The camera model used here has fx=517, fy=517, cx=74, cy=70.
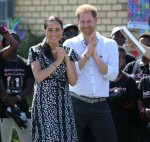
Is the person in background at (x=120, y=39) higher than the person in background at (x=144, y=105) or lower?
higher

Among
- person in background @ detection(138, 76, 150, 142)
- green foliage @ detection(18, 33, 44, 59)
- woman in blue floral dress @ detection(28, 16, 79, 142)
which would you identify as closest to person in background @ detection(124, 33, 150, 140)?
person in background @ detection(138, 76, 150, 142)

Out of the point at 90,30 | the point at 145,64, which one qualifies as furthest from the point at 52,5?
the point at 90,30

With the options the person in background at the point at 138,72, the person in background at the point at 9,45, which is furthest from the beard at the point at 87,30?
the person in background at the point at 138,72

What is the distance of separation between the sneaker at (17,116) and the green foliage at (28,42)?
501 cm

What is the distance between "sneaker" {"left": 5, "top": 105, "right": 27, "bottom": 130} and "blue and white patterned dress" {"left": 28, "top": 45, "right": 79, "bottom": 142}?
2.55 ft

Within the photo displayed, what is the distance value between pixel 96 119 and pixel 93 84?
0.36 meters

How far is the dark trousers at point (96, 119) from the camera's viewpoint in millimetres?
5262

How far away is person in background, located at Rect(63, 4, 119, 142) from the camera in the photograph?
524 cm

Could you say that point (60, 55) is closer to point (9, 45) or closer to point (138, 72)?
point (9, 45)

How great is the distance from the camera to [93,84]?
5254 millimetres

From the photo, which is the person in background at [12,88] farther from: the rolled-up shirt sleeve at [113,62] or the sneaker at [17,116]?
the rolled-up shirt sleeve at [113,62]

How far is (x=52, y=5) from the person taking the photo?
39.4ft

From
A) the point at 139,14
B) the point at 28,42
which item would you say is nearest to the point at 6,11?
the point at 28,42

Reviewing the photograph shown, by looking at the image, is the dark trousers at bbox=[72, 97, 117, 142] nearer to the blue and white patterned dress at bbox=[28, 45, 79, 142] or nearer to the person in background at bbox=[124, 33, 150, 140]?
the blue and white patterned dress at bbox=[28, 45, 79, 142]
